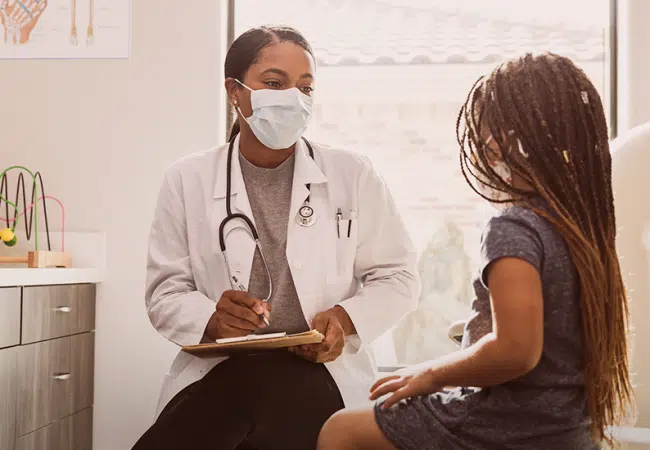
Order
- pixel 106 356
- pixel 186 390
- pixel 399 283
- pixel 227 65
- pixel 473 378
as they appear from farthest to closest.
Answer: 1. pixel 106 356
2. pixel 227 65
3. pixel 399 283
4. pixel 186 390
5. pixel 473 378

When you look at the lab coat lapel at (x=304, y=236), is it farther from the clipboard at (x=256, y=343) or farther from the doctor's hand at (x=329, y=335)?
the clipboard at (x=256, y=343)

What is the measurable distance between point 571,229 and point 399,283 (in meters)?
0.79

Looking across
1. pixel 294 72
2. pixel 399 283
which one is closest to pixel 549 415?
pixel 399 283

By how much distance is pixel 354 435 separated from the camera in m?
1.10

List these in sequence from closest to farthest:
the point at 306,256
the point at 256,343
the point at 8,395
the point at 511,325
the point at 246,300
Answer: the point at 511,325, the point at 256,343, the point at 246,300, the point at 306,256, the point at 8,395

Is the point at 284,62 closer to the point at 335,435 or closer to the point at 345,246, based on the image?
the point at 345,246

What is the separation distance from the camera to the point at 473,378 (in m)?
1.06

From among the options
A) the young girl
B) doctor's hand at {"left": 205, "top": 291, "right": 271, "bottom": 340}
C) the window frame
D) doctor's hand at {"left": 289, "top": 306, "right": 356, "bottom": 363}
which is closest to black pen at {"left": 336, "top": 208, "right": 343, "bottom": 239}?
doctor's hand at {"left": 289, "top": 306, "right": 356, "bottom": 363}

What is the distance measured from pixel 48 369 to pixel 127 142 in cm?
83

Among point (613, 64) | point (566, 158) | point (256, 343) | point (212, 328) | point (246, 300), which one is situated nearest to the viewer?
point (566, 158)

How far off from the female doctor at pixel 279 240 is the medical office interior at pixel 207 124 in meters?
0.95

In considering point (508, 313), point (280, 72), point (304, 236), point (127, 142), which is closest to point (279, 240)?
point (304, 236)

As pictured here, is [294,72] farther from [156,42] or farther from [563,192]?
[156,42]

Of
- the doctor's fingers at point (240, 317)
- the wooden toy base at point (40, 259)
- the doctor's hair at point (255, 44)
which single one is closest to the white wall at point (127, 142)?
the wooden toy base at point (40, 259)
